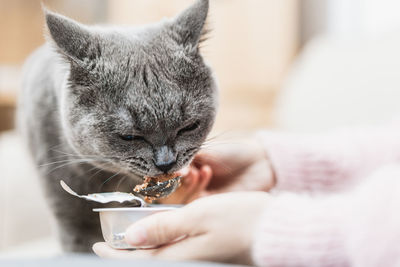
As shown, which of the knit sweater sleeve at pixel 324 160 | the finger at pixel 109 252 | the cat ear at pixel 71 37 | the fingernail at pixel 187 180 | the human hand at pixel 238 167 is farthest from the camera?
the knit sweater sleeve at pixel 324 160

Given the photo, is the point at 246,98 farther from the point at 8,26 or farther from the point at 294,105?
the point at 8,26

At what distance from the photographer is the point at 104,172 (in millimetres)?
598

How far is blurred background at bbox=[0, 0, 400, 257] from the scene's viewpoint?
875mm

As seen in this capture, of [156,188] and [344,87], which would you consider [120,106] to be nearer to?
[156,188]

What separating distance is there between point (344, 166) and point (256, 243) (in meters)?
0.50

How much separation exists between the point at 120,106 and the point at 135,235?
0.54 feet

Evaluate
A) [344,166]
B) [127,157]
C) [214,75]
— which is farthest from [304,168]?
[127,157]

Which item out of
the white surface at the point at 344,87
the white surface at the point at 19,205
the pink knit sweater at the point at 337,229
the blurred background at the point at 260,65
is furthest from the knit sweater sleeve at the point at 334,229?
the white surface at the point at 344,87

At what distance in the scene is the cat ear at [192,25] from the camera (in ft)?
2.03

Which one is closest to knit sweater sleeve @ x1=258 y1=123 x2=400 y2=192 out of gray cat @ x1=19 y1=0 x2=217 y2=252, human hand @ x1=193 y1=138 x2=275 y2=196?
human hand @ x1=193 y1=138 x2=275 y2=196

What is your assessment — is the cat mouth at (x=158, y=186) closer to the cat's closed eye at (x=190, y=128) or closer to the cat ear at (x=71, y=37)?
the cat's closed eye at (x=190, y=128)

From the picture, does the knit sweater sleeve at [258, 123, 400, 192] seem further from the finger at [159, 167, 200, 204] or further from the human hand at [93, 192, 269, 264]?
the human hand at [93, 192, 269, 264]

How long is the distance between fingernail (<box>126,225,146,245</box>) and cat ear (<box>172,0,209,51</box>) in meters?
0.27

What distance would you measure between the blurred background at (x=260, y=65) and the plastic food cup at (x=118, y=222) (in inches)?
10.7
